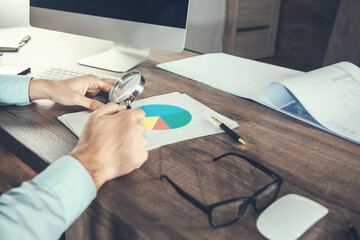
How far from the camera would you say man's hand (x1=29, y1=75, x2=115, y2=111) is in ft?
2.52

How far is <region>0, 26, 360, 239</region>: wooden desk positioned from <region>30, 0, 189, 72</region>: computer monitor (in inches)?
8.1

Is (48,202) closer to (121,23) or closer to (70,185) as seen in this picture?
(70,185)

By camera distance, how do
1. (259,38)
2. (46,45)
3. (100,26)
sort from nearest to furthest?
(100,26) → (46,45) → (259,38)

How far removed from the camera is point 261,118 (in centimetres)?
80

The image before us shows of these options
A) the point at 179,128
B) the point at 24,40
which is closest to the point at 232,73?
the point at 179,128

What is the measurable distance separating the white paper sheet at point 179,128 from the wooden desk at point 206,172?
0.06 feet

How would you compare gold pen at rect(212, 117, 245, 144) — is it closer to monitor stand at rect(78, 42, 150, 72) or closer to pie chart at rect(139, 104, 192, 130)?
pie chart at rect(139, 104, 192, 130)

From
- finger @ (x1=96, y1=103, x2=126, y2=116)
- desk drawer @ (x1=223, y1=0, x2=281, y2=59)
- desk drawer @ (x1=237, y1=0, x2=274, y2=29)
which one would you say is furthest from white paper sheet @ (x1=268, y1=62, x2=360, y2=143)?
desk drawer @ (x1=237, y1=0, x2=274, y2=29)

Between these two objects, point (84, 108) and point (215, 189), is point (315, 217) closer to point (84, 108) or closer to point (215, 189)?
point (215, 189)

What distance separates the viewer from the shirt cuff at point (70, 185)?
504mm

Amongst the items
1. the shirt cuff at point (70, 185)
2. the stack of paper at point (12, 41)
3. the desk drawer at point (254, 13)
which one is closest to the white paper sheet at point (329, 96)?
the shirt cuff at point (70, 185)

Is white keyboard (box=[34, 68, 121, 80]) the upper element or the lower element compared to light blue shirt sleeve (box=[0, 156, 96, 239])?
upper

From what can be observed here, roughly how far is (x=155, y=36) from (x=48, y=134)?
1.56 feet

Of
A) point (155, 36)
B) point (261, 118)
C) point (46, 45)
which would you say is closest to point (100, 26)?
point (155, 36)
